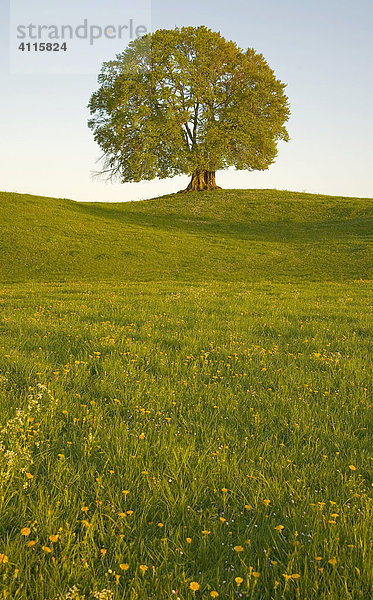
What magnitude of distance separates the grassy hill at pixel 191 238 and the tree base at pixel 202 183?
193 inches

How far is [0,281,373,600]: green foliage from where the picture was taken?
8.90 feet

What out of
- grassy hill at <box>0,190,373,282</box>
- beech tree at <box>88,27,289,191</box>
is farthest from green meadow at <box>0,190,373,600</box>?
beech tree at <box>88,27,289,191</box>

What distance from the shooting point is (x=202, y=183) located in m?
58.8

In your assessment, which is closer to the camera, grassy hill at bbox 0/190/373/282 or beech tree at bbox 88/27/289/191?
grassy hill at bbox 0/190/373/282

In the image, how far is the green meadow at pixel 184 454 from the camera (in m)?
2.72

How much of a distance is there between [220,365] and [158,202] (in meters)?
47.6

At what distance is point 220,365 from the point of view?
7004mm

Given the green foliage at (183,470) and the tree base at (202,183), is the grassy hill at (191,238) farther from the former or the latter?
the green foliage at (183,470)

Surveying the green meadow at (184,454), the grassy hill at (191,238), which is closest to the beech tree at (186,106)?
the grassy hill at (191,238)

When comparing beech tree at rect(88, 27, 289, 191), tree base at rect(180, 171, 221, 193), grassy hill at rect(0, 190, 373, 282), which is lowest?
grassy hill at rect(0, 190, 373, 282)

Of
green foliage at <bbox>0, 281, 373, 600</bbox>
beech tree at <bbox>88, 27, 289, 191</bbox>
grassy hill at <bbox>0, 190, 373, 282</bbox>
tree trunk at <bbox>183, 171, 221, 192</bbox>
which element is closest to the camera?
green foliage at <bbox>0, 281, 373, 600</bbox>

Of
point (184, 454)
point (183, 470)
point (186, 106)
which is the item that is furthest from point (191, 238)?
point (183, 470)

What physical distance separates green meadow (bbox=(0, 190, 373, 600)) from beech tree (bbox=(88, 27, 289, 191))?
4190 cm

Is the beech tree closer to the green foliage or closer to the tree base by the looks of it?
the tree base
